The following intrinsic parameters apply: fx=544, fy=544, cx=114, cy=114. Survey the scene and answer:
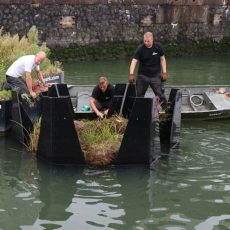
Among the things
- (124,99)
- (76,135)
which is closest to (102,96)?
(124,99)

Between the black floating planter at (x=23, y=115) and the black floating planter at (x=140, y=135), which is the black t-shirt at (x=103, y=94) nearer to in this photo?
the black floating planter at (x=23, y=115)

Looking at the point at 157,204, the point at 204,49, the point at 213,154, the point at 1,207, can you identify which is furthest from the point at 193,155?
the point at 204,49

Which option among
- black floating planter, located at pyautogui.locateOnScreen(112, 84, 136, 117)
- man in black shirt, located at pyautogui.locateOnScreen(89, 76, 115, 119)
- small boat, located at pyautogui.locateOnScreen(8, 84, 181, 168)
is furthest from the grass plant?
man in black shirt, located at pyautogui.locateOnScreen(89, 76, 115, 119)

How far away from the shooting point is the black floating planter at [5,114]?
11.3 meters

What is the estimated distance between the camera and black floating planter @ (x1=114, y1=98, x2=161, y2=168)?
8.98 m

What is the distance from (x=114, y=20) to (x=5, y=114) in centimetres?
1705

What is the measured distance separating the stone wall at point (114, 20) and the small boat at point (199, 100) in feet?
41.6

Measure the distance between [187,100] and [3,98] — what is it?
5.11 metres

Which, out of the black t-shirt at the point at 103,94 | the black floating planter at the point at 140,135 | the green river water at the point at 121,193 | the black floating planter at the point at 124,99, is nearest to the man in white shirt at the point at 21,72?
the green river water at the point at 121,193

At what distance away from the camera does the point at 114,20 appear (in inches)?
1085

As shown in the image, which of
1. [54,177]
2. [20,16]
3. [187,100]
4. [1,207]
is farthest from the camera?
[20,16]

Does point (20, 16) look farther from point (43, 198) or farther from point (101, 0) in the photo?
point (43, 198)

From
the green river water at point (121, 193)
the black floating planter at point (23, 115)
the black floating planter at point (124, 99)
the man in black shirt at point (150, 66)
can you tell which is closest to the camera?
the green river water at point (121, 193)

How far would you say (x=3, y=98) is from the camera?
11445mm
